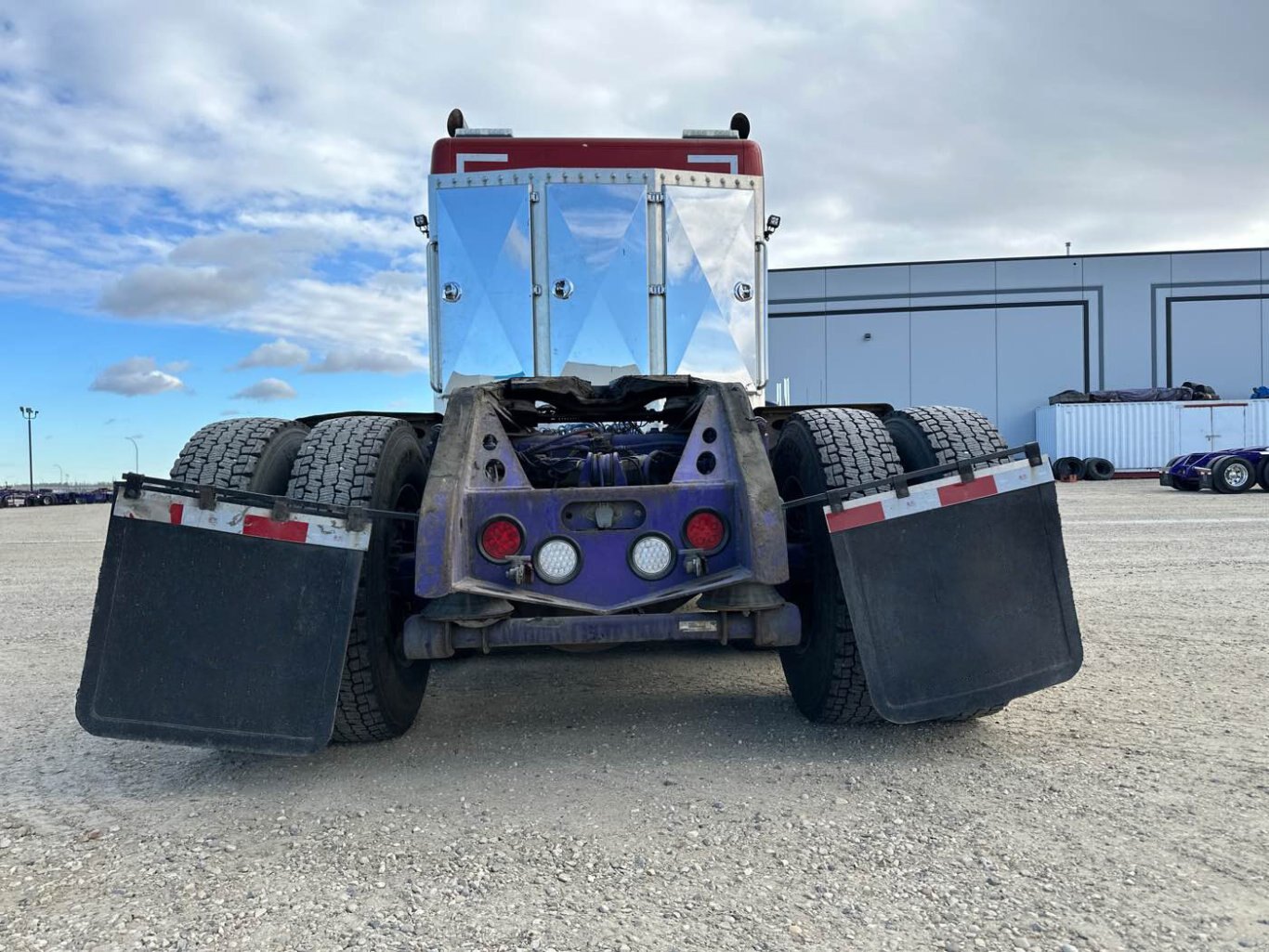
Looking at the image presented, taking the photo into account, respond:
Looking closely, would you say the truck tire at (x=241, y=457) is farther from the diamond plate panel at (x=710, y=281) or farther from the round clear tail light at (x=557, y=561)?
the diamond plate panel at (x=710, y=281)

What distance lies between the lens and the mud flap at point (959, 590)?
3135 mm

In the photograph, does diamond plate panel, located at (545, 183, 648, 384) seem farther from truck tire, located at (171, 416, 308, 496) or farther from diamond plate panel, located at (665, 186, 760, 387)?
truck tire, located at (171, 416, 308, 496)

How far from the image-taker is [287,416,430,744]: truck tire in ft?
10.9

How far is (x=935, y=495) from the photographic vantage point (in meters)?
3.16

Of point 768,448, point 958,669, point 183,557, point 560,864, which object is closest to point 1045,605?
point 958,669

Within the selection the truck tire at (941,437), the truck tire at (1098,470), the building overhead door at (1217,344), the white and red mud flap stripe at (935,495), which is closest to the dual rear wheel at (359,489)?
the white and red mud flap stripe at (935,495)

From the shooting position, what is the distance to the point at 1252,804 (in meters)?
2.79

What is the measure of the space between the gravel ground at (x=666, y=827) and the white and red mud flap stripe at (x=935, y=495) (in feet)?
2.94

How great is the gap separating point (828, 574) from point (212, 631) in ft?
7.22

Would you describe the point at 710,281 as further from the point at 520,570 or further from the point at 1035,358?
the point at 1035,358

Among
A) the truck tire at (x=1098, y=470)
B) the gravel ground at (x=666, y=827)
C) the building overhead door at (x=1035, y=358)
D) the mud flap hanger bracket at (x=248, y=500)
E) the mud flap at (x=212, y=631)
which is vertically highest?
the building overhead door at (x=1035, y=358)

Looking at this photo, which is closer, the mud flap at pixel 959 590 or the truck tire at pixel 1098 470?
the mud flap at pixel 959 590

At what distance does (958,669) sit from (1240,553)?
799 cm

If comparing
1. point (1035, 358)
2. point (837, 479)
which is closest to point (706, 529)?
point (837, 479)
